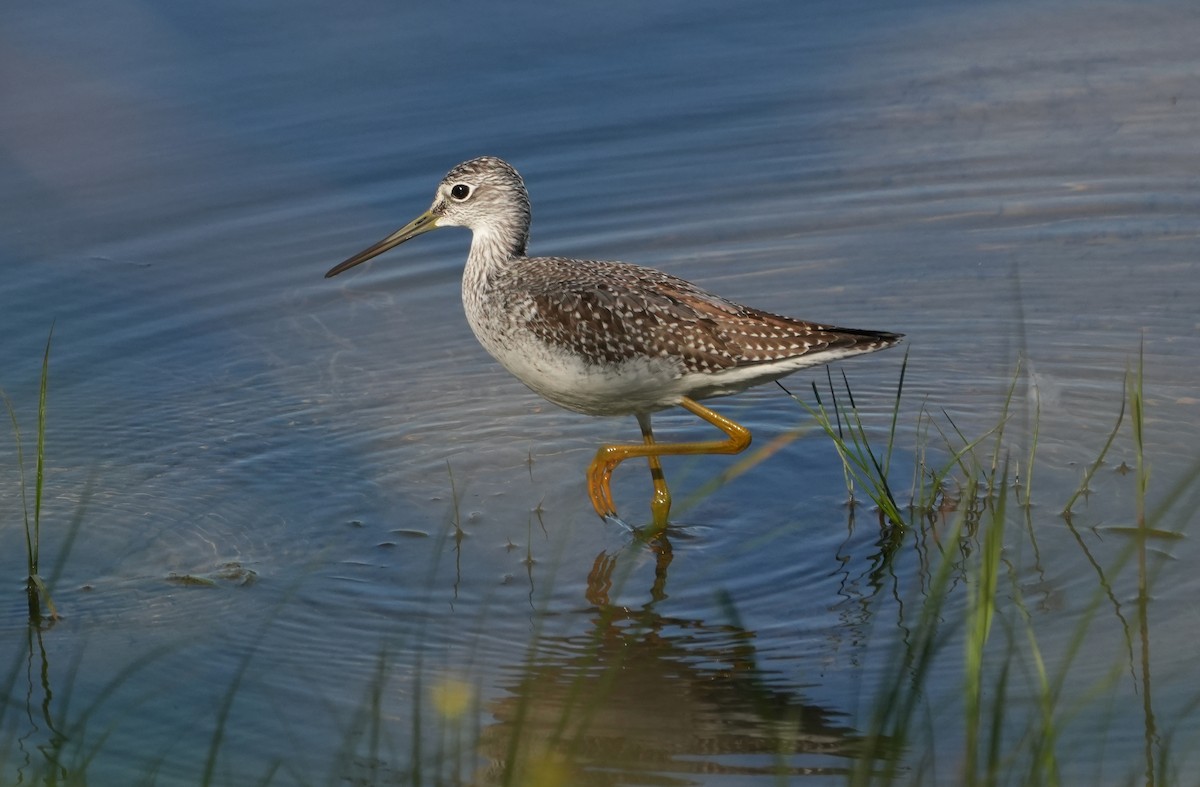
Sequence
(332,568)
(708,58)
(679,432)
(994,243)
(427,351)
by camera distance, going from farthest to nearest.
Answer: (708,58) → (994,243) → (427,351) → (679,432) → (332,568)

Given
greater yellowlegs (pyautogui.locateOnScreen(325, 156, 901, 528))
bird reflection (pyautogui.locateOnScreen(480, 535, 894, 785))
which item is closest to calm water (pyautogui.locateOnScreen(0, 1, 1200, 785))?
bird reflection (pyautogui.locateOnScreen(480, 535, 894, 785))

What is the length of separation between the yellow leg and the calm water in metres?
0.13

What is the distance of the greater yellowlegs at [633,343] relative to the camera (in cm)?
737

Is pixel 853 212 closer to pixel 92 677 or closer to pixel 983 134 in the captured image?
pixel 983 134

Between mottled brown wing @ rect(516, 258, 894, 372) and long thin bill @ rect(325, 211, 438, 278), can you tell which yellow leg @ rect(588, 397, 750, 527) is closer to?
mottled brown wing @ rect(516, 258, 894, 372)

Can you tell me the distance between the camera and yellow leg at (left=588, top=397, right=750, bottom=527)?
25.2 feet

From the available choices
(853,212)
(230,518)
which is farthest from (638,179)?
(230,518)

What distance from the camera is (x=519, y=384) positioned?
9219 mm

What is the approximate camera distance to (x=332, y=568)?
709cm

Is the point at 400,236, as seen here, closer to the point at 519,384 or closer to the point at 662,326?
the point at 519,384

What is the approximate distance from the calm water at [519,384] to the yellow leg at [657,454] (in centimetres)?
13

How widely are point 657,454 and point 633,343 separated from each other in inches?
27.0

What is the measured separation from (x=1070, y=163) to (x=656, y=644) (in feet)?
19.5

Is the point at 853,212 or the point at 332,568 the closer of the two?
the point at 332,568
